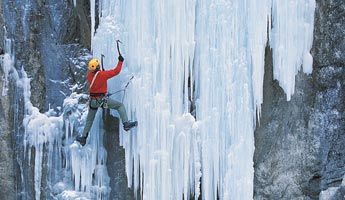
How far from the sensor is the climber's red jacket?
403 inches

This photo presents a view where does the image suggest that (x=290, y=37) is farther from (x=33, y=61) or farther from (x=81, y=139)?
(x=33, y=61)

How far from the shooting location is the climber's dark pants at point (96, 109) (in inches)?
406

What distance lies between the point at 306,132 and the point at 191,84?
5.57 ft

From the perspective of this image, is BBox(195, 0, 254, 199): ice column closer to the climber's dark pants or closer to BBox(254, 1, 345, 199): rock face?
BBox(254, 1, 345, 199): rock face

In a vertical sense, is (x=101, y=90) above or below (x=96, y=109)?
above

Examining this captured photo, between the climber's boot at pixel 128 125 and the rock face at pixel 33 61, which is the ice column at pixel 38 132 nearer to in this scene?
the rock face at pixel 33 61

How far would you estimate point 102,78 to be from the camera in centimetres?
1025

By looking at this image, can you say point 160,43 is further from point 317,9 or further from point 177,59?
point 317,9

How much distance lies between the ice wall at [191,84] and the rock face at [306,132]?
0.24 m

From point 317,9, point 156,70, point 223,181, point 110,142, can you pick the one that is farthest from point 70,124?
point 317,9

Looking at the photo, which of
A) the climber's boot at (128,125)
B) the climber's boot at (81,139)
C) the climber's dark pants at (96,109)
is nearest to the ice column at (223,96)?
the climber's boot at (128,125)

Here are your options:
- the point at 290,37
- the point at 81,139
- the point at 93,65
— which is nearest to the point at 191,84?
the point at 93,65

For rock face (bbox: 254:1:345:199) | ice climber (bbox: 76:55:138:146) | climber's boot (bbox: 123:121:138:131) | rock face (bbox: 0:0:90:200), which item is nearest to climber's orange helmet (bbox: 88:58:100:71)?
ice climber (bbox: 76:55:138:146)

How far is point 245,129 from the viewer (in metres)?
10.7
